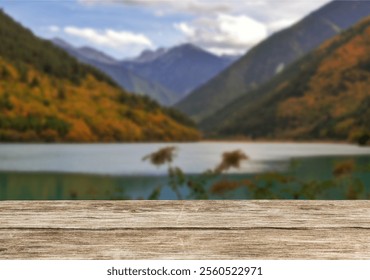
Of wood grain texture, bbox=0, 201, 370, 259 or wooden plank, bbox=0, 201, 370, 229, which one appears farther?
wooden plank, bbox=0, 201, 370, 229

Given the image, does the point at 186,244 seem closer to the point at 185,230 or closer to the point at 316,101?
the point at 185,230

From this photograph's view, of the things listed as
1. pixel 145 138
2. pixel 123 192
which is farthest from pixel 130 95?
pixel 123 192

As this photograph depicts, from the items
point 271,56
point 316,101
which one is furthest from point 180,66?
point 316,101

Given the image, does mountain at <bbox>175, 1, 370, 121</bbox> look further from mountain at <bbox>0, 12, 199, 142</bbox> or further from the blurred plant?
the blurred plant

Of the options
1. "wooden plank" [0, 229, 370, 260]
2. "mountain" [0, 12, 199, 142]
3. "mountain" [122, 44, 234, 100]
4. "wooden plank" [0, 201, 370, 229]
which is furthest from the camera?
"mountain" [0, 12, 199, 142]

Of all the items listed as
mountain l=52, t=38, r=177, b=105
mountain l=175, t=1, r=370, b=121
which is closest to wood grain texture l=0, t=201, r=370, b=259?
mountain l=52, t=38, r=177, b=105

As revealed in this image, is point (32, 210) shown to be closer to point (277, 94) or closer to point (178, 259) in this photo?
point (178, 259)

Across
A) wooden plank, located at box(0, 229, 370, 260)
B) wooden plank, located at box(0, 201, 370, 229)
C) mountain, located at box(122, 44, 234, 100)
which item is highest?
mountain, located at box(122, 44, 234, 100)
